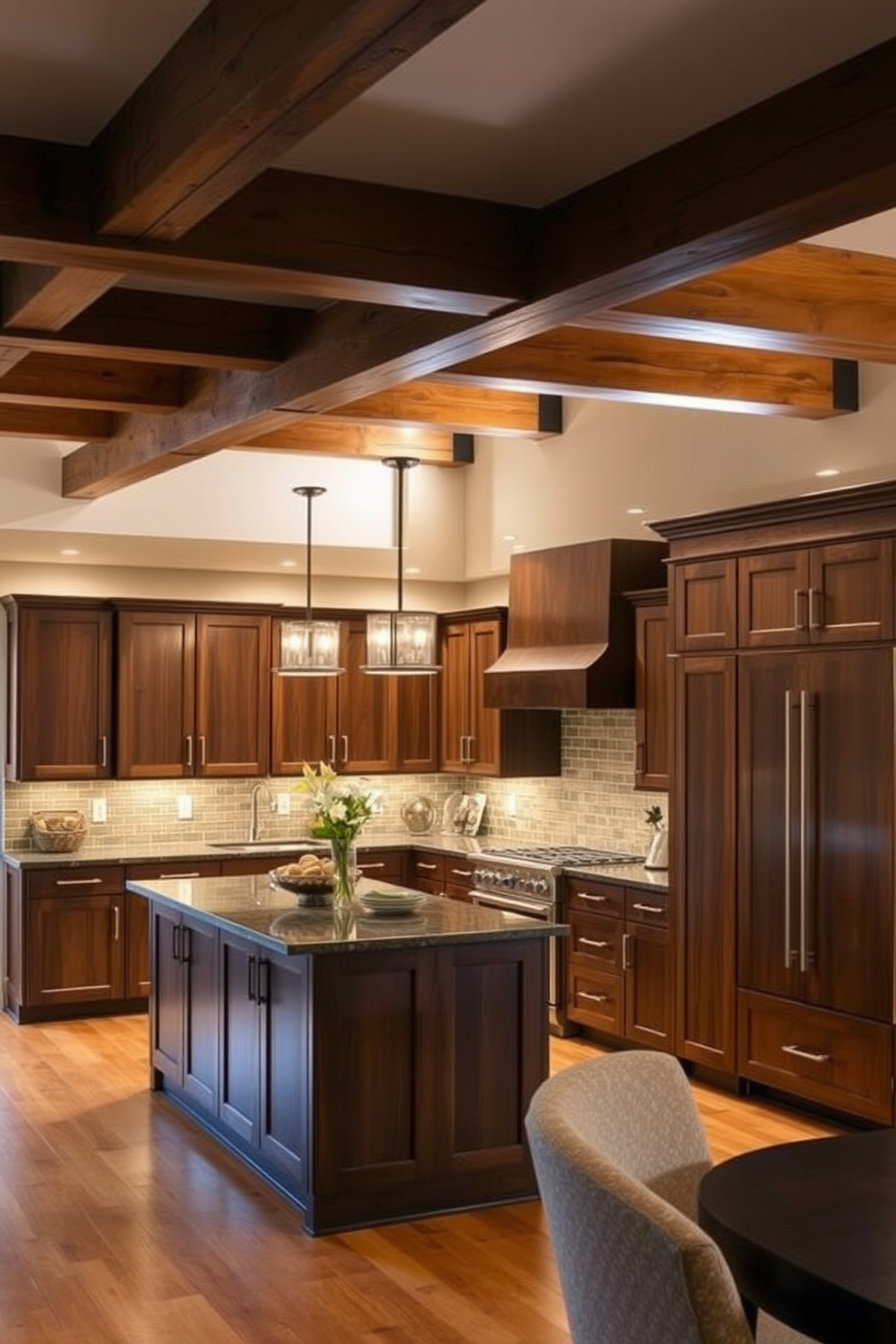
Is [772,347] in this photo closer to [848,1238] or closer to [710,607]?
[710,607]

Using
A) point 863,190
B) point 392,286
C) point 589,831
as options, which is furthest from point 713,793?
point 863,190

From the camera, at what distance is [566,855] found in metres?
8.29

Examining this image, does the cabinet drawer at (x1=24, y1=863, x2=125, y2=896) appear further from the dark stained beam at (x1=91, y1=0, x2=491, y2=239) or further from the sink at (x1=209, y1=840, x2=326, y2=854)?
the dark stained beam at (x1=91, y1=0, x2=491, y2=239)

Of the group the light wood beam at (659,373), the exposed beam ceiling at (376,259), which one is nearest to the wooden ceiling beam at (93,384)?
the exposed beam ceiling at (376,259)

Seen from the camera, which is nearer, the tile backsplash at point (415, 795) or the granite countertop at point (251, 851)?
the granite countertop at point (251, 851)

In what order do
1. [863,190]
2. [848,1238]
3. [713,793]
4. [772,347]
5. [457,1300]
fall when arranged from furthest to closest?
[713,793], [772,347], [457,1300], [863,190], [848,1238]

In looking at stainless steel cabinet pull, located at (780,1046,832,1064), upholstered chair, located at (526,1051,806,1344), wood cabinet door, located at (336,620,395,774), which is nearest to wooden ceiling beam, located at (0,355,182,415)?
wood cabinet door, located at (336,620,395,774)

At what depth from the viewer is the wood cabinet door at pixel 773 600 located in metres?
6.22

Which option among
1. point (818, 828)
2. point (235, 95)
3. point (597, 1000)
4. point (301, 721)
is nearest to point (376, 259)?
point (235, 95)

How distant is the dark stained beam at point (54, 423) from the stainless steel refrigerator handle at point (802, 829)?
3448 mm

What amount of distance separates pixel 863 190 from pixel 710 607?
11.6 feet

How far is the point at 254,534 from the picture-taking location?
895cm

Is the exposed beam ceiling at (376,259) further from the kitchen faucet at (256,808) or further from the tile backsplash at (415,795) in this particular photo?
the kitchen faucet at (256,808)

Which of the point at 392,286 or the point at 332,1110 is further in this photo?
the point at 332,1110
